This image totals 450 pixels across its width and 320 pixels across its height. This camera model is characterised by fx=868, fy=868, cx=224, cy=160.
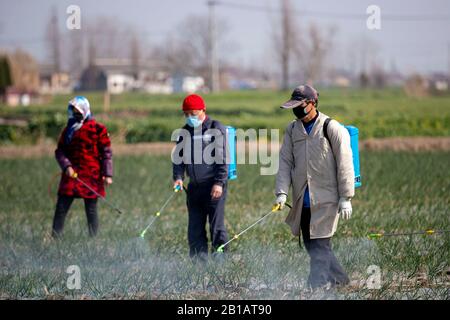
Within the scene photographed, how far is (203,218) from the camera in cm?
847

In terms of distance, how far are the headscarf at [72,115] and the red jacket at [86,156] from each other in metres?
0.04

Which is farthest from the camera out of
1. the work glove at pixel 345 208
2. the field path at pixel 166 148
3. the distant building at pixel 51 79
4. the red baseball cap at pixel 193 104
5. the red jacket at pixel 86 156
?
the distant building at pixel 51 79

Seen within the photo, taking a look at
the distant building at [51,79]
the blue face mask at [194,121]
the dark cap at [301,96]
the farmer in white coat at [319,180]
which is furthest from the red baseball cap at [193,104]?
the distant building at [51,79]

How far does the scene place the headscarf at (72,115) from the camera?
968 centimetres

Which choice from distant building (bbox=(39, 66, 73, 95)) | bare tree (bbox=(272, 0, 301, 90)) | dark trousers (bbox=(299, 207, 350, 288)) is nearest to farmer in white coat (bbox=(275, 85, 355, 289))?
dark trousers (bbox=(299, 207, 350, 288))

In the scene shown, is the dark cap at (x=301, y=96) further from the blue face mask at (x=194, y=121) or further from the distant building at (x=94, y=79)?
the distant building at (x=94, y=79)

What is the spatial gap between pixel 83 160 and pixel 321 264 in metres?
3.90

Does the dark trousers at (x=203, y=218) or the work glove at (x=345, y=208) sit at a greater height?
the work glove at (x=345, y=208)

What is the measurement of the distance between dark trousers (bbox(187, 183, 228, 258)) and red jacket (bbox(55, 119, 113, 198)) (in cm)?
181

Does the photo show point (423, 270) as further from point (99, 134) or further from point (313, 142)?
point (99, 134)

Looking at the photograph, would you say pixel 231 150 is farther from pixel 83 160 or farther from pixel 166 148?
pixel 166 148

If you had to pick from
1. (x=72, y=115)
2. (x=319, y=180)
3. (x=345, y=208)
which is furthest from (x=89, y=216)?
(x=345, y=208)

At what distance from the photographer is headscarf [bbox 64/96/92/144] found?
31.8ft

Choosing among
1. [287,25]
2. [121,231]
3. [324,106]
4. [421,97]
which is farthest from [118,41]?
[121,231]
